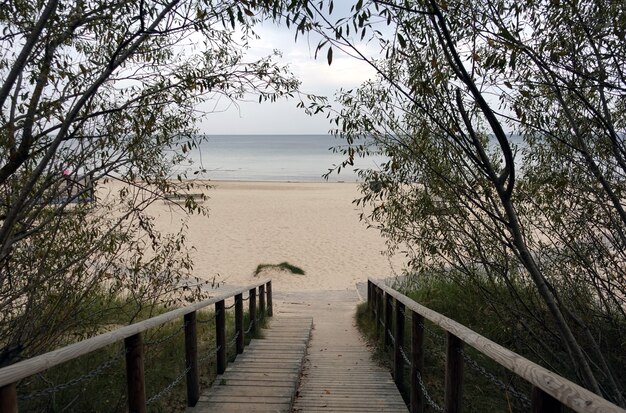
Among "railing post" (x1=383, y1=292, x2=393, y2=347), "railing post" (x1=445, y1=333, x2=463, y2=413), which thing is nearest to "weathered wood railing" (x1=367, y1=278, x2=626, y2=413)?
"railing post" (x1=445, y1=333, x2=463, y2=413)

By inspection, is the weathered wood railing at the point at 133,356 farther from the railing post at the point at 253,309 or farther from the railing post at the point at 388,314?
the railing post at the point at 388,314

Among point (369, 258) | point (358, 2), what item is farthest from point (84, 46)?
point (369, 258)

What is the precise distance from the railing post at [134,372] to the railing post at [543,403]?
236 centimetres

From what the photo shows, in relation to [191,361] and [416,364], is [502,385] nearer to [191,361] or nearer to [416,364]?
[416,364]

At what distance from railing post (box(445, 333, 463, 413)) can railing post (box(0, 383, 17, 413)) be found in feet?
7.53

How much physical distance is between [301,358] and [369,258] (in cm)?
1190

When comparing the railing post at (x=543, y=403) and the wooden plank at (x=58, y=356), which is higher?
the wooden plank at (x=58, y=356)

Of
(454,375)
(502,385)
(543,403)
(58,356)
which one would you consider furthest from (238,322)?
(543,403)

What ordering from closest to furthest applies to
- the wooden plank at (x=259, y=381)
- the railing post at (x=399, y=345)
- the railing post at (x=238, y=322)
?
1. the wooden plank at (x=259, y=381)
2. the railing post at (x=399, y=345)
3. the railing post at (x=238, y=322)

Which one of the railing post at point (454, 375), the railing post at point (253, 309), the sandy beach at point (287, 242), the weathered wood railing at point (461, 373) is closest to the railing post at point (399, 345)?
the weathered wood railing at point (461, 373)

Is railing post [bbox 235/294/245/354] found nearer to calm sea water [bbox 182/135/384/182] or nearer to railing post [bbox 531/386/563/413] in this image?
calm sea water [bbox 182/135/384/182]

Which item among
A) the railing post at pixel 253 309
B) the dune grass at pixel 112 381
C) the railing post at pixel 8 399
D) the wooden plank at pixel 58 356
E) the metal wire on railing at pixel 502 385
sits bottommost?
the dune grass at pixel 112 381

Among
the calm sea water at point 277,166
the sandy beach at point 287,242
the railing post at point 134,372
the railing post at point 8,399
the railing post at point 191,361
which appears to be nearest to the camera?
the railing post at point 8,399

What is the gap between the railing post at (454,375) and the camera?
3090mm
